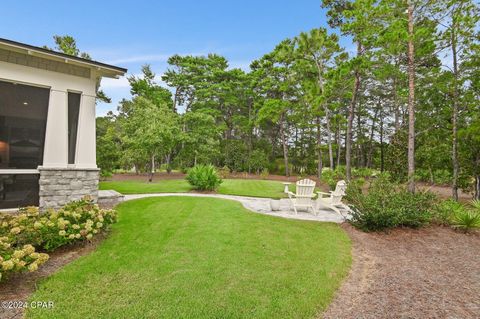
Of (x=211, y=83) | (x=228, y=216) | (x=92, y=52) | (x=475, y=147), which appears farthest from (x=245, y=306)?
(x=211, y=83)

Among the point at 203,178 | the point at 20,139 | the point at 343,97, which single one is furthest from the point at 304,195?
the point at 343,97

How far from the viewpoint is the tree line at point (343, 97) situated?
8320mm

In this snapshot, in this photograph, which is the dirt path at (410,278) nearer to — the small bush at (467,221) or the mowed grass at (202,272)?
the mowed grass at (202,272)

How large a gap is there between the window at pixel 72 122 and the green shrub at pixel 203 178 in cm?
488

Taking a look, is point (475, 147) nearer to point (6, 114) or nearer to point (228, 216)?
point (228, 216)

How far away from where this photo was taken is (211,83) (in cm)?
2364

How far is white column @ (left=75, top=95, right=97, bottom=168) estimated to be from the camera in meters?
5.91

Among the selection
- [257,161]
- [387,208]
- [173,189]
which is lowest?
[173,189]

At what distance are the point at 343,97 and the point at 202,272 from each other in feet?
58.3

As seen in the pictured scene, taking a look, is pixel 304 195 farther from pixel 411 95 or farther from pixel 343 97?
pixel 343 97

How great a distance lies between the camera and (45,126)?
5.62 meters

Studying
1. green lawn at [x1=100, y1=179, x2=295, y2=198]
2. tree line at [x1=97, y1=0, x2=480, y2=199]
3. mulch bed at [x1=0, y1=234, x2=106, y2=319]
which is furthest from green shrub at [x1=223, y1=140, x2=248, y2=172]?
mulch bed at [x1=0, y1=234, x2=106, y2=319]

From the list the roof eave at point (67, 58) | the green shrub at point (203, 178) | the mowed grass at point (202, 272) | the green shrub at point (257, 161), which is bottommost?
the mowed grass at point (202, 272)

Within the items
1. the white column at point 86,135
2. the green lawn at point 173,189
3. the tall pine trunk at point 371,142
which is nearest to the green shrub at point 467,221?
the green lawn at point 173,189
